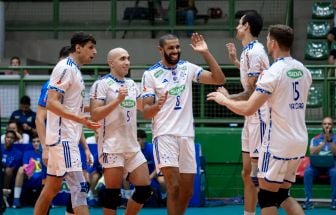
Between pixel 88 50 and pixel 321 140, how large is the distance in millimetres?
7326

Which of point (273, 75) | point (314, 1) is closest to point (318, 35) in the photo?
point (314, 1)

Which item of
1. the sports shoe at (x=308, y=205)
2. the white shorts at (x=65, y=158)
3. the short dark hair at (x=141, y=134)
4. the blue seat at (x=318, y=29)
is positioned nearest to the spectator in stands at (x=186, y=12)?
the blue seat at (x=318, y=29)

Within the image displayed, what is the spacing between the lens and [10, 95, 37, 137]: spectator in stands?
1800cm

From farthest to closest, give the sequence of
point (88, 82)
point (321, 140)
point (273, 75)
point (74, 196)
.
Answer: point (88, 82), point (321, 140), point (74, 196), point (273, 75)

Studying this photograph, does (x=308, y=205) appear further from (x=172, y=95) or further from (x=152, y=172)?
(x=172, y=95)

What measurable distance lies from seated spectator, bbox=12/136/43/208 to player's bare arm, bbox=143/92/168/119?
6.50 meters

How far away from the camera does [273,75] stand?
364 inches

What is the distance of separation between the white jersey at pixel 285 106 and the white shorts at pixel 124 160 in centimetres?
273

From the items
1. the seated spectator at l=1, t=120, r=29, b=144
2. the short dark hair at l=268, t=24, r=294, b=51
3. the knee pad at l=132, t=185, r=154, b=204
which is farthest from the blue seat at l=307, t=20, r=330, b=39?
the short dark hair at l=268, t=24, r=294, b=51

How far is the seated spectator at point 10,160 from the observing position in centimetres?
1719

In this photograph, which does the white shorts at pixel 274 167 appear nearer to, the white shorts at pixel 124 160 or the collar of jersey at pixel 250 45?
the collar of jersey at pixel 250 45

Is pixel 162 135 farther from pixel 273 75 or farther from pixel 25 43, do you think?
pixel 25 43

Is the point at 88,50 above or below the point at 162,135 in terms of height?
above

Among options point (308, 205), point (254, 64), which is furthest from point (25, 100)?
point (254, 64)
